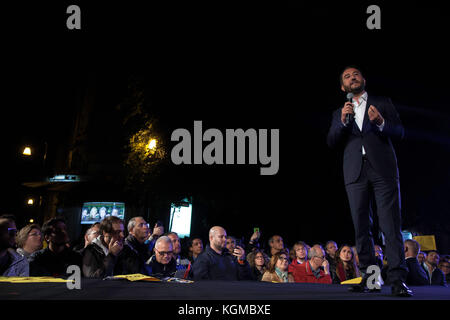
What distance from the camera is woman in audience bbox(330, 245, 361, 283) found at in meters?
6.41

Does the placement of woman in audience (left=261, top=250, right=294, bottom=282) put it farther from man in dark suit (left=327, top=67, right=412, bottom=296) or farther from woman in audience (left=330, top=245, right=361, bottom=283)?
man in dark suit (left=327, top=67, right=412, bottom=296)

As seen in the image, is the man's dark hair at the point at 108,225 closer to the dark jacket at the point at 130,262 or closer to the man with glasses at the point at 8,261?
the dark jacket at the point at 130,262

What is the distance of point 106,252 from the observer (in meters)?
4.99

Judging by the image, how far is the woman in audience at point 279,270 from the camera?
6027 millimetres

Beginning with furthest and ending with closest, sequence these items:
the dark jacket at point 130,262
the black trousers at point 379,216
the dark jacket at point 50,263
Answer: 1. the dark jacket at point 130,262
2. the dark jacket at point 50,263
3. the black trousers at point 379,216

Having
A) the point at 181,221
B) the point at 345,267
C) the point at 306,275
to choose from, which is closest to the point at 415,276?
the point at 345,267

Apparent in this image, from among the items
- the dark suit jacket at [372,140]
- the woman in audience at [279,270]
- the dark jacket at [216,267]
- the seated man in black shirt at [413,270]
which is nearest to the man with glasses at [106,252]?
the dark jacket at [216,267]

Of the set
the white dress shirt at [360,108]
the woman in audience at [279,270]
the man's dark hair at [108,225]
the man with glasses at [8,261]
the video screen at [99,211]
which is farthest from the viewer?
the video screen at [99,211]

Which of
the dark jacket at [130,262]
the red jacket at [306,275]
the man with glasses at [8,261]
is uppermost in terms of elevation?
the man with glasses at [8,261]

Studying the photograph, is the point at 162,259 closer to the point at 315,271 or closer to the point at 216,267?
the point at 216,267

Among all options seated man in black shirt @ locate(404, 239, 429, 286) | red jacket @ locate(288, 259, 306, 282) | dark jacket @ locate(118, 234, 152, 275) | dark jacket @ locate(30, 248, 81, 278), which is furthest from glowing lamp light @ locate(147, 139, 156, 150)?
seated man in black shirt @ locate(404, 239, 429, 286)

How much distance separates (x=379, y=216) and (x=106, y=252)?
13.0 feet

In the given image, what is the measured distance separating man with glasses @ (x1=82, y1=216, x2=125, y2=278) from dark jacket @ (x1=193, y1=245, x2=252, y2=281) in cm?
130

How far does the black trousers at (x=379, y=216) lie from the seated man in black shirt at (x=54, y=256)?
3.41 m
